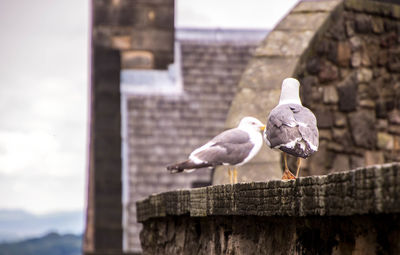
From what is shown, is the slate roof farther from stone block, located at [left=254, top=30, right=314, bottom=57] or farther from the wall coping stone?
the wall coping stone

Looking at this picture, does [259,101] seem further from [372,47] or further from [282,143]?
[282,143]

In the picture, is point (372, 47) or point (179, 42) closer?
point (372, 47)

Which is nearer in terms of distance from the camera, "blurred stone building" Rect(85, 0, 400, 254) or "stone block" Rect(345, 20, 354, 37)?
"blurred stone building" Rect(85, 0, 400, 254)

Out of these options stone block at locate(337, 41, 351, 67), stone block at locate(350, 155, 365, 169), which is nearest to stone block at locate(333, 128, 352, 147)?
stone block at locate(350, 155, 365, 169)

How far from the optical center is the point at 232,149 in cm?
501

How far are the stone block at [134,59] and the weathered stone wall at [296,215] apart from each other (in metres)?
10.6

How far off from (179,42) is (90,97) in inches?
89.3

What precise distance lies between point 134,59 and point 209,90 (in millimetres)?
1520

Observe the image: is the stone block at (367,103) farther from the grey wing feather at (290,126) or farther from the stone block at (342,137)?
the grey wing feather at (290,126)

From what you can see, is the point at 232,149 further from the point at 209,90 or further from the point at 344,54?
the point at 209,90

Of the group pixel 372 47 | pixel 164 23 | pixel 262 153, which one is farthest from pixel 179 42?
pixel 262 153

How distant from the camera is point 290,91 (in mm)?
4133

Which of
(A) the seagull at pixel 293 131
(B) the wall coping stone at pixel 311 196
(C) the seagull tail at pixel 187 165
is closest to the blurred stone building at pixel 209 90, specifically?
(C) the seagull tail at pixel 187 165

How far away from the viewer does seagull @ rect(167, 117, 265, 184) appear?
197 inches
